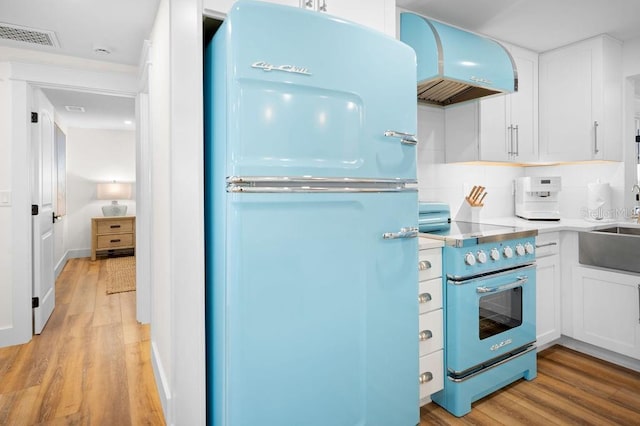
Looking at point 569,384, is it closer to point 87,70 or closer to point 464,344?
point 464,344

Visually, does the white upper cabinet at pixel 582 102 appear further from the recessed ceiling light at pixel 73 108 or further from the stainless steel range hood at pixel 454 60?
the recessed ceiling light at pixel 73 108

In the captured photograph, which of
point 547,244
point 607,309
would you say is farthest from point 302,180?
point 607,309

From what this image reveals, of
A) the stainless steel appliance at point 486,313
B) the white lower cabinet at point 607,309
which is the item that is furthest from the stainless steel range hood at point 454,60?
the white lower cabinet at point 607,309

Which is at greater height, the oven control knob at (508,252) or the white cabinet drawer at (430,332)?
the oven control knob at (508,252)

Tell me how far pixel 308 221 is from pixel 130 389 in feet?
6.03

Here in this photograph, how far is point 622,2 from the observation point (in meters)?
2.36

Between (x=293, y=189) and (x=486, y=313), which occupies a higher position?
(x=293, y=189)

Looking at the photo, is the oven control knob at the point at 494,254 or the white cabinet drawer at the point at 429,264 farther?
the oven control knob at the point at 494,254

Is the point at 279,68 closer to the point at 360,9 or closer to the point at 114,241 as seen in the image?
the point at 360,9

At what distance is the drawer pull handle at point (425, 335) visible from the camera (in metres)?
1.81

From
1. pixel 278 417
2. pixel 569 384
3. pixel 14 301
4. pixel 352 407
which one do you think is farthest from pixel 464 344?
pixel 14 301

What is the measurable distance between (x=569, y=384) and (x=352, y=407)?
Result: 1.60 m

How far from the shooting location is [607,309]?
2.42m

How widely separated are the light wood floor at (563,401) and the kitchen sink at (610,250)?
703 millimetres
